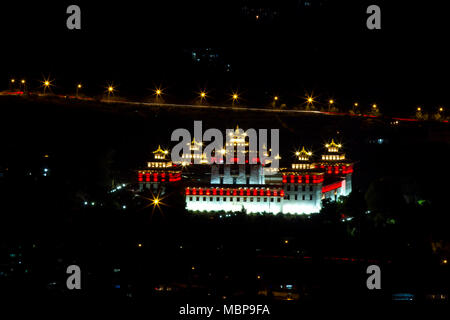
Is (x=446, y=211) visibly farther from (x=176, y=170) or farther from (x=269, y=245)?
(x=176, y=170)

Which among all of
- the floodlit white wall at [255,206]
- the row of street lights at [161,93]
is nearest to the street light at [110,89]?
the row of street lights at [161,93]

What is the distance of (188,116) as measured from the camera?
1731 centimetres

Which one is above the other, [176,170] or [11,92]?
[11,92]

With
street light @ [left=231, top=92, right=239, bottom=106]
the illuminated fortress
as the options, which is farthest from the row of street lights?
the illuminated fortress

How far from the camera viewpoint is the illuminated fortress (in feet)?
49.1

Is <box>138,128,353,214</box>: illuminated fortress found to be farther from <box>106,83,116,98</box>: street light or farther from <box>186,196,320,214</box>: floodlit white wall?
<box>106,83,116,98</box>: street light

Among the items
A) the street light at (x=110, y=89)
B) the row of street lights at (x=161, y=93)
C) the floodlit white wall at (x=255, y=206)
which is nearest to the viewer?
the floodlit white wall at (x=255, y=206)

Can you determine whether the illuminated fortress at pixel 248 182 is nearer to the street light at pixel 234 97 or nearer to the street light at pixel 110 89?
the street light at pixel 234 97

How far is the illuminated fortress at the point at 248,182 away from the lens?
15.0 meters

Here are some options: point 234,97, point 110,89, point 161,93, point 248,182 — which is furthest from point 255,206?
point 110,89
